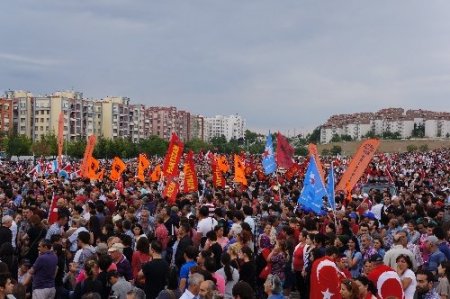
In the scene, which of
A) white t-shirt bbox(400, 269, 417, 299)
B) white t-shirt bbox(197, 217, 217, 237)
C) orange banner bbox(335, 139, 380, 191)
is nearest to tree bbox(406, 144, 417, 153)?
orange banner bbox(335, 139, 380, 191)

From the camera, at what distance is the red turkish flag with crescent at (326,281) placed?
726 cm

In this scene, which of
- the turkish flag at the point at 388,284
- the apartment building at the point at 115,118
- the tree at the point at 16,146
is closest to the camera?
the turkish flag at the point at 388,284

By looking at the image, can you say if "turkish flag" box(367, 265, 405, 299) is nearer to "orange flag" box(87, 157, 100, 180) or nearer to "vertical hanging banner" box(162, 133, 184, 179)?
"vertical hanging banner" box(162, 133, 184, 179)

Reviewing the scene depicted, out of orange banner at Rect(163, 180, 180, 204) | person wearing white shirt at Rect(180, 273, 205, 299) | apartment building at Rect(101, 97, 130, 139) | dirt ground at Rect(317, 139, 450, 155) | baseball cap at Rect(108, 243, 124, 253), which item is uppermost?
apartment building at Rect(101, 97, 130, 139)

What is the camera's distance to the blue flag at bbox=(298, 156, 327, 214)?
1308 cm

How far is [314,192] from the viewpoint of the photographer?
43.2ft

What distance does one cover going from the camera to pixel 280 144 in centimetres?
2130

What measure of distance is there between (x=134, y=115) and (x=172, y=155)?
5663 inches

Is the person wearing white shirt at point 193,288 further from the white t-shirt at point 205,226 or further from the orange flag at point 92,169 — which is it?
the orange flag at point 92,169

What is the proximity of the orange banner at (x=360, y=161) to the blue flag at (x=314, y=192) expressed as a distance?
2066 mm

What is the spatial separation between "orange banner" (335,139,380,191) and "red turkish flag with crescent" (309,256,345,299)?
311 inches

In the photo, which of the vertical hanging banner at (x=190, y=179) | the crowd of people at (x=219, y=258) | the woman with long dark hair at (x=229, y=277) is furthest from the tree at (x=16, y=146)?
the woman with long dark hair at (x=229, y=277)

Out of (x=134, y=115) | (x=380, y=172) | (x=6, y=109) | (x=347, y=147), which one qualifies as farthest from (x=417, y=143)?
(x=380, y=172)

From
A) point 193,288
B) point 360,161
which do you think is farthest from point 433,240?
point 360,161
